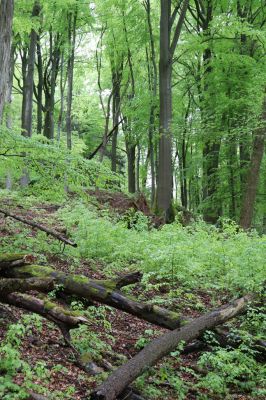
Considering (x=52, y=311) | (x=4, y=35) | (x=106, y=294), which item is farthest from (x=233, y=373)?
(x=4, y=35)

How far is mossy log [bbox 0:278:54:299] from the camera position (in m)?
4.02

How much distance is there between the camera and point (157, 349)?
390cm

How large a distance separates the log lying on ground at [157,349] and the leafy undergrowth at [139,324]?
0.48 feet

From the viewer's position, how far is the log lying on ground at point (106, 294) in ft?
14.3

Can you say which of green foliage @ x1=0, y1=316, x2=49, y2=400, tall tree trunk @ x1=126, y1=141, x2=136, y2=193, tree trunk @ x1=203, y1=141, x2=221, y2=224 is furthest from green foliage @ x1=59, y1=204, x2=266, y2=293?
tall tree trunk @ x1=126, y1=141, x2=136, y2=193

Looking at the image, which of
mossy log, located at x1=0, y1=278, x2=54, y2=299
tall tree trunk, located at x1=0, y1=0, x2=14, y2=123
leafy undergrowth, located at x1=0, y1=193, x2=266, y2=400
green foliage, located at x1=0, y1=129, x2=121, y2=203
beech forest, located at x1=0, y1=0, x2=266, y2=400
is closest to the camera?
leafy undergrowth, located at x1=0, y1=193, x2=266, y2=400

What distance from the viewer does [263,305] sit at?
5.91 meters

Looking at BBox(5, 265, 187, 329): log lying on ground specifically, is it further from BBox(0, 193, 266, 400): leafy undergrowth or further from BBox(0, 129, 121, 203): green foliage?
BBox(0, 129, 121, 203): green foliage

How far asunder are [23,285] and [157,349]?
1.54 m

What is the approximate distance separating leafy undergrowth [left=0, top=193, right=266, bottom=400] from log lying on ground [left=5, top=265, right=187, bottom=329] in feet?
0.83

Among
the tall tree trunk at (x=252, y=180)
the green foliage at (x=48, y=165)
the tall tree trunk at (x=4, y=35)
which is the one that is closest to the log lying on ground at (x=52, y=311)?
the green foliage at (x=48, y=165)

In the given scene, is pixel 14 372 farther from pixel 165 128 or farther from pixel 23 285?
pixel 165 128

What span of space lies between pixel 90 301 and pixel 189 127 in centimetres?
865

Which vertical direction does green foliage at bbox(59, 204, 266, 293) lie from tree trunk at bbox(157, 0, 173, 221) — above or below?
below
